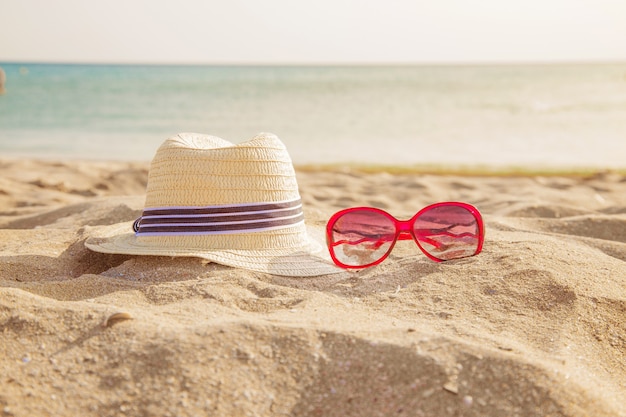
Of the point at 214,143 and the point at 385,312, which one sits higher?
the point at 214,143

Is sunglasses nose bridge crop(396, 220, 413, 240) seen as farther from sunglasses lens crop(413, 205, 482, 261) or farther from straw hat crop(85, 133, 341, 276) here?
straw hat crop(85, 133, 341, 276)

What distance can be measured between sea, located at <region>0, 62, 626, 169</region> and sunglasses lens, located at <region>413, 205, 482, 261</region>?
5416 mm

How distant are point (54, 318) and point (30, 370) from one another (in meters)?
0.24

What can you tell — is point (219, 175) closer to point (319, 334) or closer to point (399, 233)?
point (399, 233)

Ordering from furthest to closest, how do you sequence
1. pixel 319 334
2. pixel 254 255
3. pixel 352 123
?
1. pixel 352 123
2. pixel 254 255
3. pixel 319 334

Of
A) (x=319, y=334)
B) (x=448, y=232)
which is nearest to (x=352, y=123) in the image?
(x=448, y=232)

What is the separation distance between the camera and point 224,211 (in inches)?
96.3

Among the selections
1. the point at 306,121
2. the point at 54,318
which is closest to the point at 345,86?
the point at 306,121

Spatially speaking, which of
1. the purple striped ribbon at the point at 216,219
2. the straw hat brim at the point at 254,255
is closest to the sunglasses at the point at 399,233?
the straw hat brim at the point at 254,255

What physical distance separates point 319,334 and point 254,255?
2.69 feet

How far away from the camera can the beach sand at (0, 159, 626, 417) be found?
145 cm

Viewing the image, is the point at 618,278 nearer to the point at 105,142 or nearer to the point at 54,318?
the point at 54,318

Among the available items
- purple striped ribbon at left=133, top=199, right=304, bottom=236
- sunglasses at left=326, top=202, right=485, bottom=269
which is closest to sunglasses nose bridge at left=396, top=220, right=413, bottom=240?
sunglasses at left=326, top=202, right=485, bottom=269

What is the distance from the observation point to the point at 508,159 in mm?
8039
